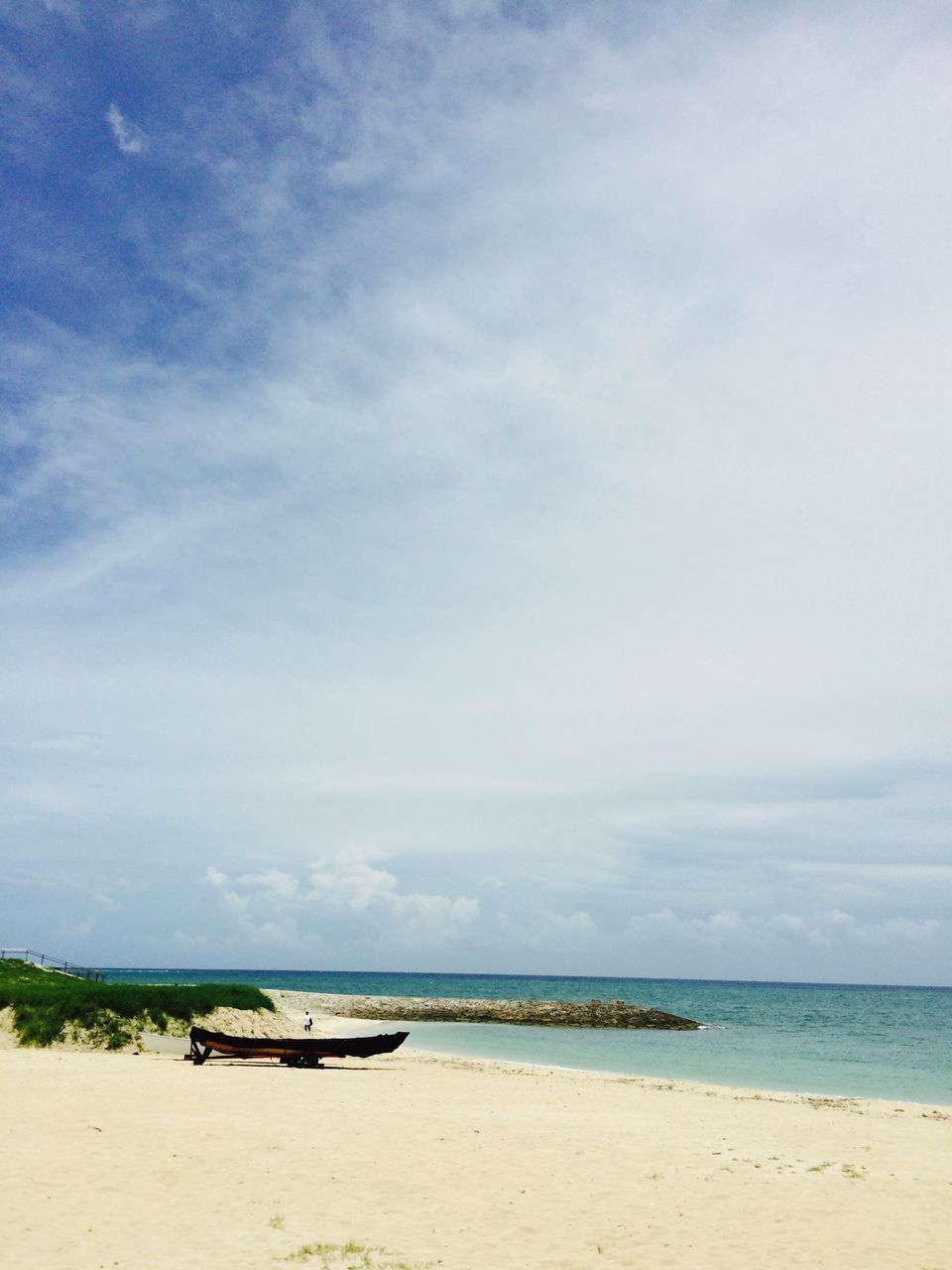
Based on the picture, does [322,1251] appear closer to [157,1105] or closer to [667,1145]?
[667,1145]

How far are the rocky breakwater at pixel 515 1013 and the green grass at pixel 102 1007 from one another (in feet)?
125

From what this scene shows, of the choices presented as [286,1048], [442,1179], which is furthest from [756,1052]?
[442,1179]

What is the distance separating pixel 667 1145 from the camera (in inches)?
763

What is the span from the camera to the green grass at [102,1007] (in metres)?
34.2

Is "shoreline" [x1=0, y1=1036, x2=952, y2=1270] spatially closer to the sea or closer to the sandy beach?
the sandy beach

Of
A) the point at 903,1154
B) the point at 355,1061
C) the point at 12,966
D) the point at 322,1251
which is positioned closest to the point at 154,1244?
the point at 322,1251

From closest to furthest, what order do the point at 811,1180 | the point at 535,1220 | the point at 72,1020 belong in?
the point at 535,1220
the point at 811,1180
the point at 72,1020

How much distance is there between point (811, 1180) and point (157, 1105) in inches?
558

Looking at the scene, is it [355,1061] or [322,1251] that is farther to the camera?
[355,1061]

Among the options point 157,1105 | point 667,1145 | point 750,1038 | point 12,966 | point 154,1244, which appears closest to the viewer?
point 154,1244

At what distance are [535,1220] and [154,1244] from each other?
5253 mm

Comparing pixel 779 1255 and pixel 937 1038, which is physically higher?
pixel 779 1255

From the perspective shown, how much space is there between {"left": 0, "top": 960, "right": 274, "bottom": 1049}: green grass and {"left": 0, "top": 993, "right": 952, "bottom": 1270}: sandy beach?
305 inches

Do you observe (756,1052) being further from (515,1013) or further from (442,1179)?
(442,1179)
